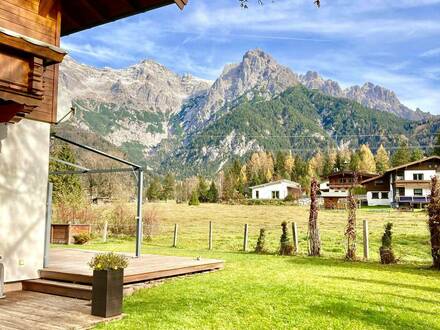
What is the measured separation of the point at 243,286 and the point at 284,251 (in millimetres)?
6958

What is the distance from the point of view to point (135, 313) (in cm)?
686

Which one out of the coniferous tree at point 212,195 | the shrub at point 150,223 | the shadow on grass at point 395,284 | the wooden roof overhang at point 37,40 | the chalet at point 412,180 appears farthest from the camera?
the coniferous tree at point 212,195

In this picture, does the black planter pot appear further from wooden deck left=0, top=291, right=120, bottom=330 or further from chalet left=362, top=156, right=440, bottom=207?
chalet left=362, top=156, right=440, bottom=207

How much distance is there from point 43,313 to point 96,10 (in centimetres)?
613

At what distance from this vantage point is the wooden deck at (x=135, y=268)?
27.7 ft

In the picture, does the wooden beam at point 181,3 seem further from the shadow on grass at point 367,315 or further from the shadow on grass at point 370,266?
the shadow on grass at point 370,266

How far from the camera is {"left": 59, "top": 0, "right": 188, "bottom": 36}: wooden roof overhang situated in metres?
8.82

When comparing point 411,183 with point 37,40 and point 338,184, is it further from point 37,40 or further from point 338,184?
point 37,40

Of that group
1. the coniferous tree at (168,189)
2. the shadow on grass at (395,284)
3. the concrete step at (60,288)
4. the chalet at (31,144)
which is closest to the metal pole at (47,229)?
the chalet at (31,144)

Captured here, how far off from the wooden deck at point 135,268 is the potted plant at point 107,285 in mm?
1482

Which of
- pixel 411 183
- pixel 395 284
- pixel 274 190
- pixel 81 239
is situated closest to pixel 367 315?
pixel 395 284

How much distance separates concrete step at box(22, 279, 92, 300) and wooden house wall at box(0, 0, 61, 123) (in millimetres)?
3206

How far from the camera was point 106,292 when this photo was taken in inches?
259

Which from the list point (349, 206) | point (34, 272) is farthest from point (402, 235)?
point (34, 272)
